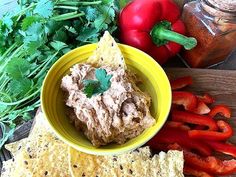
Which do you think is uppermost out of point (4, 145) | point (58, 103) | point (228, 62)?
point (58, 103)

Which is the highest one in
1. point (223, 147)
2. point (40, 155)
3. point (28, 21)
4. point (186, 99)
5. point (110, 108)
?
point (28, 21)

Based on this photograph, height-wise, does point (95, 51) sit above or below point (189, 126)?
above

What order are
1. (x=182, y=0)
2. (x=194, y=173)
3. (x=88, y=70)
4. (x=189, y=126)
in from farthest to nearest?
1. (x=182, y=0)
2. (x=189, y=126)
3. (x=194, y=173)
4. (x=88, y=70)

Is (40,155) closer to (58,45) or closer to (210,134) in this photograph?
(58,45)

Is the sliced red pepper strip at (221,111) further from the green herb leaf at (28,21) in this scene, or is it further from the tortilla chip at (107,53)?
the green herb leaf at (28,21)

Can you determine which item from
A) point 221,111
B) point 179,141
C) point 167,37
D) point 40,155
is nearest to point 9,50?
point 40,155

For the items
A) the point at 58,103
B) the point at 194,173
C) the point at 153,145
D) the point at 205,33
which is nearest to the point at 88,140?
the point at 58,103

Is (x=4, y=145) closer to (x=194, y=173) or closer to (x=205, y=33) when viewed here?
(x=194, y=173)

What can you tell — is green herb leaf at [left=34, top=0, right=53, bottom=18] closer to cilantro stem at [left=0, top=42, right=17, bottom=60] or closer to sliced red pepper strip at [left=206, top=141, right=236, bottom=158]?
cilantro stem at [left=0, top=42, right=17, bottom=60]
